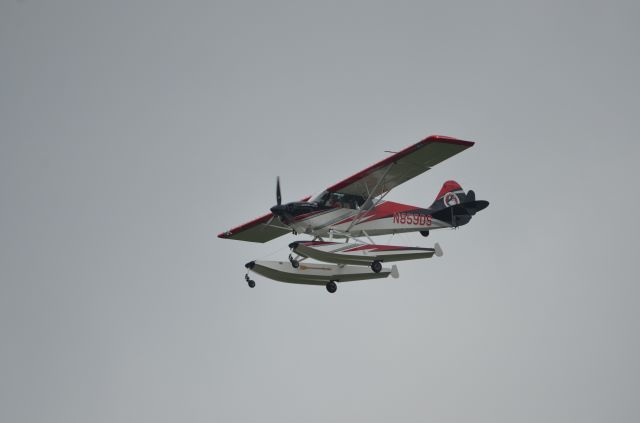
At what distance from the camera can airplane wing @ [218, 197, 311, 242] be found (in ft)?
109

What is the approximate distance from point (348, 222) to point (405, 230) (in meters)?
2.59

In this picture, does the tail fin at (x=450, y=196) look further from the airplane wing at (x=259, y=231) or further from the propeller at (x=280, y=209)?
the propeller at (x=280, y=209)

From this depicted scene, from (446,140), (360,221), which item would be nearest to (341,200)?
(360,221)

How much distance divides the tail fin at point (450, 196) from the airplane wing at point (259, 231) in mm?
5285

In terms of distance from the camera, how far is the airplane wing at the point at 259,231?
1304 inches

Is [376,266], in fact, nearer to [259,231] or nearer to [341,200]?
[341,200]

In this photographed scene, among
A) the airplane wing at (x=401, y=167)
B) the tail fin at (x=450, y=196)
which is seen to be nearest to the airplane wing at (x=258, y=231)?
the airplane wing at (x=401, y=167)

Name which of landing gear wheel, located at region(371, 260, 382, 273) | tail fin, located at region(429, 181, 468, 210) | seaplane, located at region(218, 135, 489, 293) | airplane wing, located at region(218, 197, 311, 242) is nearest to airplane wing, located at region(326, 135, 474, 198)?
seaplane, located at region(218, 135, 489, 293)

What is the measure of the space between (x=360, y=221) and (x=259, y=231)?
14.3 feet

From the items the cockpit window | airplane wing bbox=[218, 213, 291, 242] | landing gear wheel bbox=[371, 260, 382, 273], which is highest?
the cockpit window

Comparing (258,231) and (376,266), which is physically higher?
(258,231)

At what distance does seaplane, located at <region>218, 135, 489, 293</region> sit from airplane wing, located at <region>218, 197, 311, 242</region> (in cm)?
5

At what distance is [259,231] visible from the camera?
33.9 meters

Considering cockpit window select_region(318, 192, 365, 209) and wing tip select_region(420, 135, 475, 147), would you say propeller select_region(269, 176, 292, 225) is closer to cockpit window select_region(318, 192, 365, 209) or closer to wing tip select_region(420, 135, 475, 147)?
cockpit window select_region(318, 192, 365, 209)
